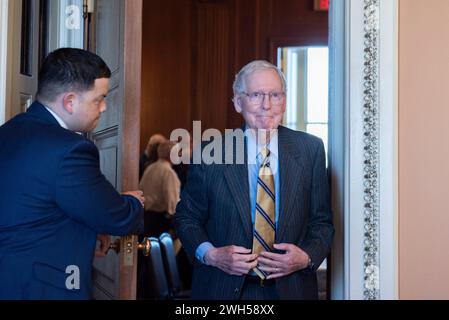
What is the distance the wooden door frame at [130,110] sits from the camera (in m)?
2.07

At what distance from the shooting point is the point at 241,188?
217 centimetres

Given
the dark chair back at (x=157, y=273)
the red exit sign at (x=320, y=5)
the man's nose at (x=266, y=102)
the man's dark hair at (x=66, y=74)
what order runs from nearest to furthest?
the man's dark hair at (x=66, y=74), the man's nose at (x=266, y=102), the dark chair back at (x=157, y=273), the red exit sign at (x=320, y=5)

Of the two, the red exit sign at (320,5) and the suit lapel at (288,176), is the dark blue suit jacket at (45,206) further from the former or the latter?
the red exit sign at (320,5)

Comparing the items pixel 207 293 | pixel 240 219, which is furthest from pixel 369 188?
pixel 207 293

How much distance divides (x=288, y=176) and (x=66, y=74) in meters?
0.88

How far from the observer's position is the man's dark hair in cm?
173

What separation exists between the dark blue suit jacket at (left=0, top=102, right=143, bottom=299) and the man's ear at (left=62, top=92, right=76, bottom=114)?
3.2 inches

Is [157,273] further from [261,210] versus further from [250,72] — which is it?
[250,72]

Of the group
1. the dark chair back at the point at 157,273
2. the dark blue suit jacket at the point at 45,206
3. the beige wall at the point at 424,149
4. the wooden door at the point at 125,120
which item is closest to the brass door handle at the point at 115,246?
the wooden door at the point at 125,120

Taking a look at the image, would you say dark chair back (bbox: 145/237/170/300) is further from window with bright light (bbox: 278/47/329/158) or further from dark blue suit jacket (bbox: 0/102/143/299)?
window with bright light (bbox: 278/47/329/158)

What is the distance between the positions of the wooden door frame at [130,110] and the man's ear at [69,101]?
1.09 feet

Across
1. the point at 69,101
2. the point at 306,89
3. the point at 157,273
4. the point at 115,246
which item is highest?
the point at 306,89

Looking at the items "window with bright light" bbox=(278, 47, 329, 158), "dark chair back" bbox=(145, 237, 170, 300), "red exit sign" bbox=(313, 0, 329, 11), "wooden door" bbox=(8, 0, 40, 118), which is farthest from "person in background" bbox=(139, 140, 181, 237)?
"wooden door" bbox=(8, 0, 40, 118)

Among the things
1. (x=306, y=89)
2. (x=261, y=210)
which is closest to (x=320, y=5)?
(x=306, y=89)
